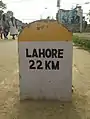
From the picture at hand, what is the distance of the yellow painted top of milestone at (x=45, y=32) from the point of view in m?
5.41

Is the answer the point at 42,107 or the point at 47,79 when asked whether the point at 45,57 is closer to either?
the point at 47,79

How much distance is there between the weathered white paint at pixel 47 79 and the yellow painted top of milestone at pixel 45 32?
84 millimetres

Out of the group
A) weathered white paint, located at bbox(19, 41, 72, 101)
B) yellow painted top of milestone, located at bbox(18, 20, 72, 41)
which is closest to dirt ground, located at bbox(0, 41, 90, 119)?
weathered white paint, located at bbox(19, 41, 72, 101)

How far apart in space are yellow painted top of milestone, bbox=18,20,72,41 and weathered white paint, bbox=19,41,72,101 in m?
0.08

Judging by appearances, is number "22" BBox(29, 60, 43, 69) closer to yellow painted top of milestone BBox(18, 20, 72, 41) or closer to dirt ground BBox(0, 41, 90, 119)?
yellow painted top of milestone BBox(18, 20, 72, 41)

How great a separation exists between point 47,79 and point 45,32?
32.0 inches

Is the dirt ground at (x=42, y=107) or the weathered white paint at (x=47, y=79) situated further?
the weathered white paint at (x=47, y=79)

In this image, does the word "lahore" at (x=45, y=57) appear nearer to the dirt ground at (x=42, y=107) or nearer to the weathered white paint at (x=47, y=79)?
the weathered white paint at (x=47, y=79)

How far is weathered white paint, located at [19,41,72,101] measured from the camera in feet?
18.0

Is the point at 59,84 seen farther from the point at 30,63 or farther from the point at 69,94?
the point at 30,63

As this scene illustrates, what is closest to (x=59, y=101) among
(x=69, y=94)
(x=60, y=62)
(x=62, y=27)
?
(x=69, y=94)

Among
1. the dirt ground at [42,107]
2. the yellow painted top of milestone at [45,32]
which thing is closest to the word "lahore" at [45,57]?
the yellow painted top of milestone at [45,32]

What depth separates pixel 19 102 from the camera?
5.69 metres

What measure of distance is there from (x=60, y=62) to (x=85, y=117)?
1110mm
